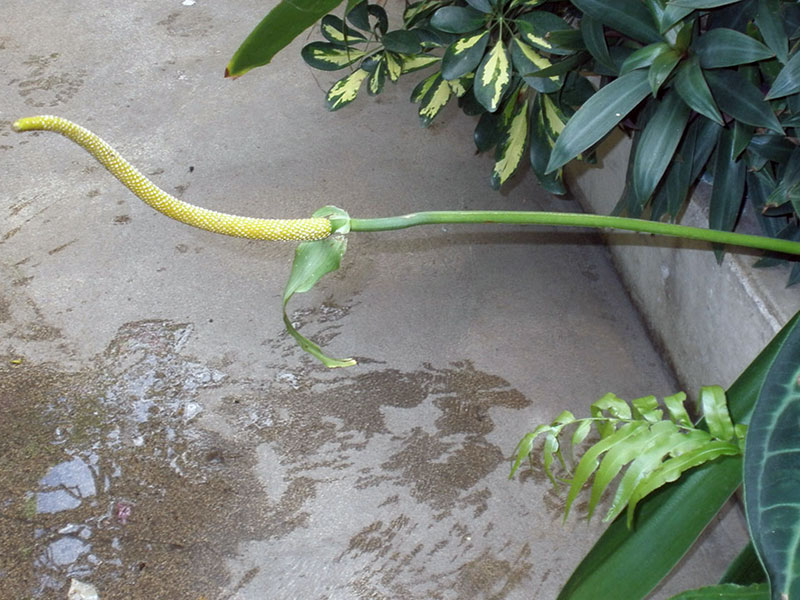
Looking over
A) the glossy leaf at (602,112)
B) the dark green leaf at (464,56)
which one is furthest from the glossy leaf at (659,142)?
the dark green leaf at (464,56)

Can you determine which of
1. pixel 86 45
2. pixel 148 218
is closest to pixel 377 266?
pixel 148 218

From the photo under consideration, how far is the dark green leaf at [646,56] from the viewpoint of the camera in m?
1.13

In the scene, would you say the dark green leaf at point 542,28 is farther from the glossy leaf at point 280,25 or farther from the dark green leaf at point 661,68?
the glossy leaf at point 280,25

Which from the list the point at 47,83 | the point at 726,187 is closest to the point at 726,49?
the point at 726,187

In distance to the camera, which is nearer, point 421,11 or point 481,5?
point 481,5

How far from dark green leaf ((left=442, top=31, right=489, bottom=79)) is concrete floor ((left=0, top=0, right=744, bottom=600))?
588mm

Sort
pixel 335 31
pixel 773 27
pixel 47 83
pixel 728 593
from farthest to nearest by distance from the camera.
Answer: pixel 47 83 → pixel 335 31 → pixel 773 27 → pixel 728 593

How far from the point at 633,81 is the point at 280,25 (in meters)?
0.59

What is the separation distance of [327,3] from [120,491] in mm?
1082

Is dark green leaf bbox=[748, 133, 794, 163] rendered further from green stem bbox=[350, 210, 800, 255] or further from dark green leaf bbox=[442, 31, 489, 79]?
green stem bbox=[350, 210, 800, 255]

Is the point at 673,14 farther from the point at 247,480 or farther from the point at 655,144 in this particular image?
the point at 247,480

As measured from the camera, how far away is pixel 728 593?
663mm

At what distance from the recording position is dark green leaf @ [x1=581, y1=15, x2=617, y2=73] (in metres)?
1.23

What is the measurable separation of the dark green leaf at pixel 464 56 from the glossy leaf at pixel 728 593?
986mm
